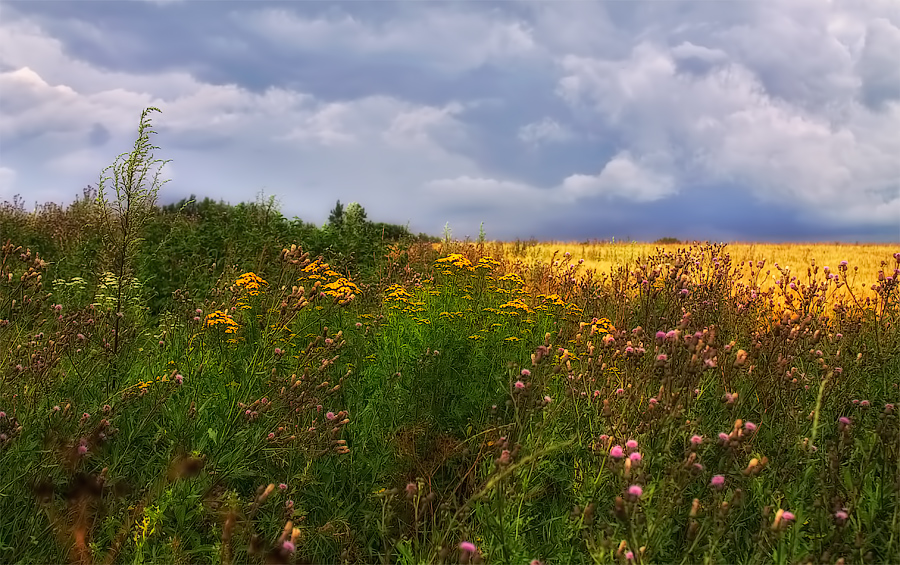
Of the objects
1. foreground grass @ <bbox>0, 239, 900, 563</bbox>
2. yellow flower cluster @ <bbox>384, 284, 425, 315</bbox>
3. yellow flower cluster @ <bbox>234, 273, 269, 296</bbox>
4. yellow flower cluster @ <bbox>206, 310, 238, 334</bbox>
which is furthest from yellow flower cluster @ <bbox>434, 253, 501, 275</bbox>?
yellow flower cluster @ <bbox>206, 310, 238, 334</bbox>

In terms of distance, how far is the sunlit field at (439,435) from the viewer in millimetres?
2529

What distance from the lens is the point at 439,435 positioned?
13.0 feet

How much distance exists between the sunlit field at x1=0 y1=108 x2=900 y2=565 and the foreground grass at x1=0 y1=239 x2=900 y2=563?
21mm

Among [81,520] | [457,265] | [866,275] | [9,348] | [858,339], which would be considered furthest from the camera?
[866,275]

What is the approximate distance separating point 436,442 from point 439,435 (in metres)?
0.11

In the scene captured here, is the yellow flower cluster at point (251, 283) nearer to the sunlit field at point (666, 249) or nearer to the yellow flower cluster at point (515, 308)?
the yellow flower cluster at point (515, 308)

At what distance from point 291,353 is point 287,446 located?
1.46 meters

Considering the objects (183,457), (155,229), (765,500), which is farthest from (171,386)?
(155,229)

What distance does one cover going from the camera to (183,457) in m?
2.97

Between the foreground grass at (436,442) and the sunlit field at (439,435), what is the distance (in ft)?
0.07

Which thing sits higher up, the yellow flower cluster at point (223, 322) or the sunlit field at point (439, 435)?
the yellow flower cluster at point (223, 322)

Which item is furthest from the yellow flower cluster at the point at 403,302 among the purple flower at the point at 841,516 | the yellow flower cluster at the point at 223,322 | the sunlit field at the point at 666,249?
the sunlit field at the point at 666,249

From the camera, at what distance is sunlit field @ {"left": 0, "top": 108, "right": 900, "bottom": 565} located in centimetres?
253

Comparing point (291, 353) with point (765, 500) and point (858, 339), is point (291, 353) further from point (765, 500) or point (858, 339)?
point (858, 339)
